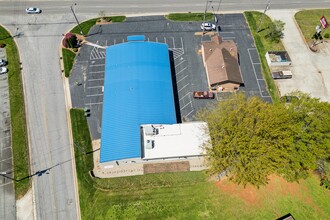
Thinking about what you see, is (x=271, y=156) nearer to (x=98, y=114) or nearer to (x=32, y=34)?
(x=98, y=114)

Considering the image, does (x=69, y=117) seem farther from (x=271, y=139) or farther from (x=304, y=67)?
(x=304, y=67)

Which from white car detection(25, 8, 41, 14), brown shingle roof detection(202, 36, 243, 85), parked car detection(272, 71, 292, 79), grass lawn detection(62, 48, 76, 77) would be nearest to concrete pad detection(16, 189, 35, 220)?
grass lawn detection(62, 48, 76, 77)

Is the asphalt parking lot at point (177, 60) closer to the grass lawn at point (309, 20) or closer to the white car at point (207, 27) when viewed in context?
the white car at point (207, 27)

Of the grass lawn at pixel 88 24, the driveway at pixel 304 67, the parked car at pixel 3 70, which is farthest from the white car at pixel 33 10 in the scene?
the driveway at pixel 304 67

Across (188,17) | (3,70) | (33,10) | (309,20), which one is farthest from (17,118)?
(309,20)

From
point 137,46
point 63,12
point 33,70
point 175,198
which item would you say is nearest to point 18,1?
point 63,12

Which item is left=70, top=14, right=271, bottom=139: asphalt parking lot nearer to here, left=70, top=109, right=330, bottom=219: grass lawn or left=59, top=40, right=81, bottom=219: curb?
left=59, top=40, right=81, bottom=219: curb
